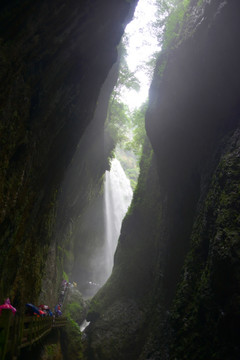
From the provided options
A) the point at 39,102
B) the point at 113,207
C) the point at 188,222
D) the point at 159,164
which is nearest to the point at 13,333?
the point at 39,102

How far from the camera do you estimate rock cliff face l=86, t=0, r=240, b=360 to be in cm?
619

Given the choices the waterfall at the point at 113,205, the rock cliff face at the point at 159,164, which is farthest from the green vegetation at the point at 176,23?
the waterfall at the point at 113,205

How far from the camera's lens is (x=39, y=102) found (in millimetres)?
7211

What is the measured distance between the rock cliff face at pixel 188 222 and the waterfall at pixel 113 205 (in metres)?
17.4

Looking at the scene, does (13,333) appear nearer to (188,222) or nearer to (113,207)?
(188,222)

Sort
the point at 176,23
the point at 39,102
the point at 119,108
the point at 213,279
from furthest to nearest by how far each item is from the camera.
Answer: the point at 119,108 < the point at 176,23 < the point at 39,102 < the point at 213,279

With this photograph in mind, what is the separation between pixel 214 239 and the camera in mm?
6691

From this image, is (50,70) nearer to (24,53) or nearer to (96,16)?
(24,53)

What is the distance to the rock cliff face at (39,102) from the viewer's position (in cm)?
556

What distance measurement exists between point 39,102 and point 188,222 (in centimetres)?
756

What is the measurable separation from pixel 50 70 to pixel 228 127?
625 centimetres

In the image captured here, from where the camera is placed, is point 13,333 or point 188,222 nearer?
point 13,333

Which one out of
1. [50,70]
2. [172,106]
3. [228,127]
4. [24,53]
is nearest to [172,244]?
[228,127]

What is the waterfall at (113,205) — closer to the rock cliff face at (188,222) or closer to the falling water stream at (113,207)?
the falling water stream at (113,207)
